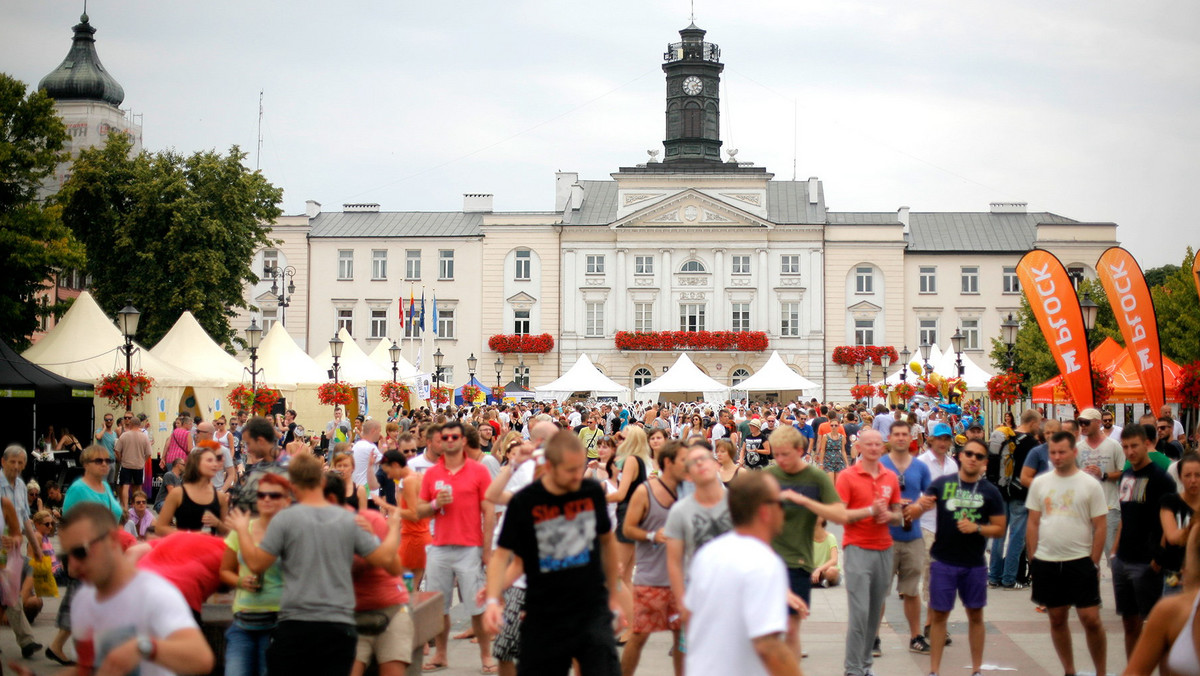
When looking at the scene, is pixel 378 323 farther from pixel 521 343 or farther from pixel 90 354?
pixel 90 354

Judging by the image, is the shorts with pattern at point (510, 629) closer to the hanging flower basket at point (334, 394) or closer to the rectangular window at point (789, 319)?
the hanging flower basket at point (334, 394)

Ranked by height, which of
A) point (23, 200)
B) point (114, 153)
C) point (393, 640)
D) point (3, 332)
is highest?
point (114, 153)

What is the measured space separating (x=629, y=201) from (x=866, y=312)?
14.6m

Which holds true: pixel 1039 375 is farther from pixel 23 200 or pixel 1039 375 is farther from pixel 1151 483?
pixel 1151 483

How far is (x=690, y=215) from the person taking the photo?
65500 millimetres

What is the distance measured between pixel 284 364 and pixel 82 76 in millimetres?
36935

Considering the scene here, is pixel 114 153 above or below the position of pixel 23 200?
above

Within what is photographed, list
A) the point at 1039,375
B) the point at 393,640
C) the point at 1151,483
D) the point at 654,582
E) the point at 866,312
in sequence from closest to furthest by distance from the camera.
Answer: the point at 393,640 → the point at 654,582 → the point at 1151,483 → the point at 1039,375 → the point at 866,312

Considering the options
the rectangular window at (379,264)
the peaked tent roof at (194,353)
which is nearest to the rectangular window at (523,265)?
the rectangular window at (379,264)

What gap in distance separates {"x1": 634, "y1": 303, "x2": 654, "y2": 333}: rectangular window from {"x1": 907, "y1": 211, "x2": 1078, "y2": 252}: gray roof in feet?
47.6

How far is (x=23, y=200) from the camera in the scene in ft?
101

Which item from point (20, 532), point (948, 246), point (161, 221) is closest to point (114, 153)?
point (161, 221)

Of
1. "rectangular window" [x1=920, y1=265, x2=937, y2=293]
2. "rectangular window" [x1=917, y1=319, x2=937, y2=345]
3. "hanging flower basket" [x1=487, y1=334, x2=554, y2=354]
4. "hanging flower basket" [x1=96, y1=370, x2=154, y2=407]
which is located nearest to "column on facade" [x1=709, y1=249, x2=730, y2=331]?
"hanging flower basket" [x1=487, y1=334, x2=554, y2=354]

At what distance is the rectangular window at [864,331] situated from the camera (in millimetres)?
65125
